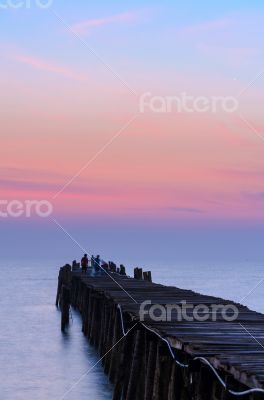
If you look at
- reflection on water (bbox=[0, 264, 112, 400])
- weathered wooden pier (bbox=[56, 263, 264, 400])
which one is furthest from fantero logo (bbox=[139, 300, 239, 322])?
reflection on water (bbox=[0, 264, 112, 400])

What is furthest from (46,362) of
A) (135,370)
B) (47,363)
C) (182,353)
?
(182,353)

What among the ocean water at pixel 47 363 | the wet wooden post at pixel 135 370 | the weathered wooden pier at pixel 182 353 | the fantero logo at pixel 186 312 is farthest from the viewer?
the ocean water at pixel 47 363

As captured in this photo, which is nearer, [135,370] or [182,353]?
[182,353]

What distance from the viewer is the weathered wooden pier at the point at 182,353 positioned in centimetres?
1064

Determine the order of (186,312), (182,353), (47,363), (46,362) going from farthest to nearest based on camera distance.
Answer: (46,362) → (47,363) → (186,312) → (182,353)

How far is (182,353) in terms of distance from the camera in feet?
43.5

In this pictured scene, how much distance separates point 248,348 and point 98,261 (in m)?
32.6

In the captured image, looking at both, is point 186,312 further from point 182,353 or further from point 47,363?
point 47,363

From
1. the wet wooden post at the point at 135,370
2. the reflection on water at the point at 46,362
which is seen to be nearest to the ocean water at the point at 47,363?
the reflection on water at the point at 46,362

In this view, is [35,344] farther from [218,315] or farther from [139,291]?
[218,315]

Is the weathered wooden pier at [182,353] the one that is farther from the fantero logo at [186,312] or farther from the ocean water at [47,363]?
the ocean water at [47,363]

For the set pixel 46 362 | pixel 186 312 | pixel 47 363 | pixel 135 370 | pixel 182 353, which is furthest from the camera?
pixel 46 362

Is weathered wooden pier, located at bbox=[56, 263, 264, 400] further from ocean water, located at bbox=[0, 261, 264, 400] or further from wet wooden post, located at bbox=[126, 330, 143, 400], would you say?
ocean water, located at bbox=[0, 261, 264, 400]

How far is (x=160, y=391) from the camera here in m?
14.2
